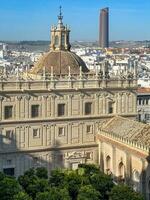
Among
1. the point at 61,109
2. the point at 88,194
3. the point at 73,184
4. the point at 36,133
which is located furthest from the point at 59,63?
the point at 88,194

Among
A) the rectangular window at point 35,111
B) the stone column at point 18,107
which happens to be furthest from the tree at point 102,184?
the stone column at point 18,107

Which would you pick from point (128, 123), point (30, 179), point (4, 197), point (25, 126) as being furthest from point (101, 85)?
point (4, 197)

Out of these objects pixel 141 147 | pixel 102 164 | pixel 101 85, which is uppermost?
pixel 101 85

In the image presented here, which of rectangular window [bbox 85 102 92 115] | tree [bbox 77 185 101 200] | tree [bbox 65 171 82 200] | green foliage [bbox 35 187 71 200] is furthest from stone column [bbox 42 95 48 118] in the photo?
green foliage [bbox 35 187 71 200]

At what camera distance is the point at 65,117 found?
157ft

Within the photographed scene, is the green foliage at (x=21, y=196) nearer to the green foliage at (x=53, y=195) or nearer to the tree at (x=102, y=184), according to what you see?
the green foliage at (x=53, y=195)

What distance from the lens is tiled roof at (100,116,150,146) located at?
141ft

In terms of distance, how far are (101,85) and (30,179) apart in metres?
13.5

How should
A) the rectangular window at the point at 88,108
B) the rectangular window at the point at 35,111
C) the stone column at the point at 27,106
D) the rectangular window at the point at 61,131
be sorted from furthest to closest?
1. the rectangular window at the point at 88,108
2. the rectangular window at the point at 61,131
3. the rectangular window at the point at 35,111
4. the stone column at the point at 27,106

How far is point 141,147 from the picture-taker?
1635 inches

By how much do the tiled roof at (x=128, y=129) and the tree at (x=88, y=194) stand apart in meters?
7.25

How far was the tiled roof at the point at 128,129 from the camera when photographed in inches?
1695

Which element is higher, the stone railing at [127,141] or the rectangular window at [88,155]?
the stone railing at [127,141]

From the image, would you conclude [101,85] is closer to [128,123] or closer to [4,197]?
[128,123]
